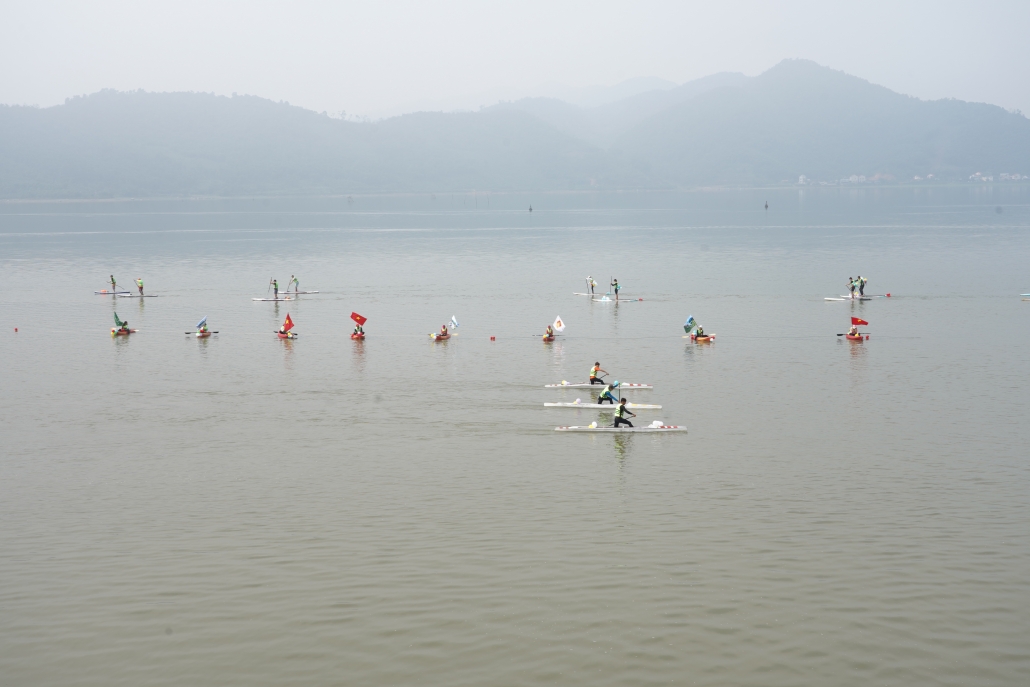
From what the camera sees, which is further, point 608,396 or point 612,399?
point 612,399

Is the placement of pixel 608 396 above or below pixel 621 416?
above

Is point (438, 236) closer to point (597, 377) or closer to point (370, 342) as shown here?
point (370, 342)

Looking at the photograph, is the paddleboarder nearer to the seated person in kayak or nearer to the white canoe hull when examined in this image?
the white canoe hull

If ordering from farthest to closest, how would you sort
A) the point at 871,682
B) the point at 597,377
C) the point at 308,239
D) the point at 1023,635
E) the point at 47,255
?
1. the point at 308,239
2. the point at 47,255
3. the point at 597,377
4. the point at 1023,635
5. the point at 871,682

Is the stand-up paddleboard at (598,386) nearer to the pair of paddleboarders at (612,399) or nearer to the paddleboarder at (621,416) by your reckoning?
the pair of paddleboarders at (612,399)

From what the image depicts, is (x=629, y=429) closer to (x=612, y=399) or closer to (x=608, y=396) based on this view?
(x=608, y=396)

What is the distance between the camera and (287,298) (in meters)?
91.1

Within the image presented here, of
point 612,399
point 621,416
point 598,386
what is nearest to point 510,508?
point 621,416

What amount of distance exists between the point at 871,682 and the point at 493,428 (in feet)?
79.9

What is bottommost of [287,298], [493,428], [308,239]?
[493,428]

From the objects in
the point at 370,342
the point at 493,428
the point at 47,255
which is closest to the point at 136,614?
the point at 493,428

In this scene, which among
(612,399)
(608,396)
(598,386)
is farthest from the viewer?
(598,386)

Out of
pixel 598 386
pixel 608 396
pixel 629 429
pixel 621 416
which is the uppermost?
pixel 598 386

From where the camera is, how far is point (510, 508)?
105 feet
